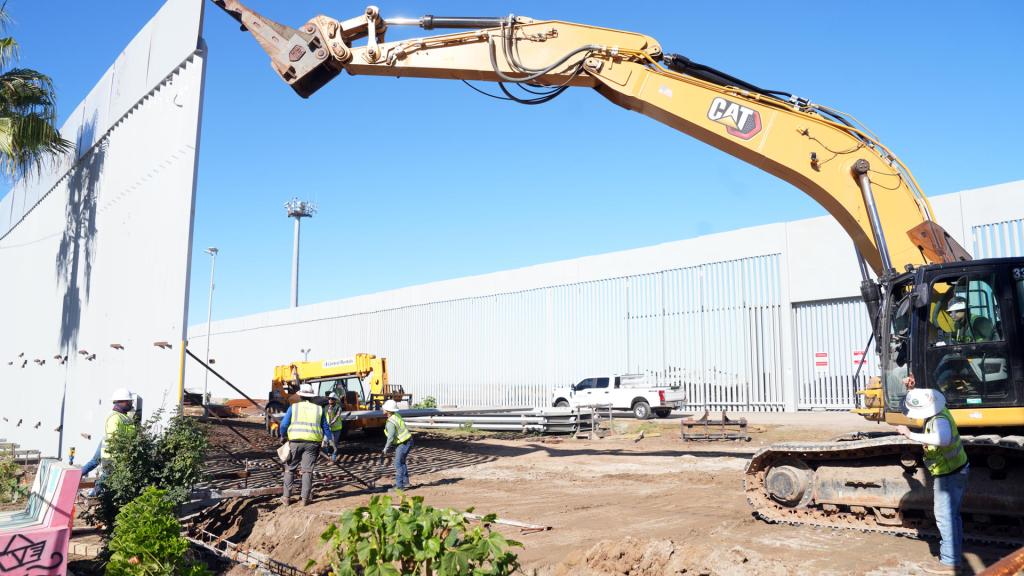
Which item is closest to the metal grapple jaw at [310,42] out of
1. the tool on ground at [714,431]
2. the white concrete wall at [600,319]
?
the tool on ground at [714,431]

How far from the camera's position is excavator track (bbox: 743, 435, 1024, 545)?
273 inches

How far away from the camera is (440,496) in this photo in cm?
1141

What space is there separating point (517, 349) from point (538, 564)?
92.3 ft

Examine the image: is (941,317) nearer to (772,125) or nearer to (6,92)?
(772,125)

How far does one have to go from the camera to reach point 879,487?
25.0 feet

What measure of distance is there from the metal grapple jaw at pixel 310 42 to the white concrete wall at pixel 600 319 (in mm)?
20185

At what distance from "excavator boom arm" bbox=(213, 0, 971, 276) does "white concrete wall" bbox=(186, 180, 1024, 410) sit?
53.5 feet

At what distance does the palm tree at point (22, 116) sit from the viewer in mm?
14156

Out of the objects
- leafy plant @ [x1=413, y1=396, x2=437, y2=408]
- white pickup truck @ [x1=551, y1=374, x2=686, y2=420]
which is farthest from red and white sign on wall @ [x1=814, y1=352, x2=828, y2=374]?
leafy plant @ [x1=413, y1=396, x2=437, y2=408]

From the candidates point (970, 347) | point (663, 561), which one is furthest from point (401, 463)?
point (970, 347)

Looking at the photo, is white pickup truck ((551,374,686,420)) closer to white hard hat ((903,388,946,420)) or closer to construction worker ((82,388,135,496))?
construction worker ((82,388,135,496))

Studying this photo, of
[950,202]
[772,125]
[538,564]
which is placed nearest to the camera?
[538,564]

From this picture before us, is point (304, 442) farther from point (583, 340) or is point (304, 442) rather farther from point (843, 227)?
point (583, 340)

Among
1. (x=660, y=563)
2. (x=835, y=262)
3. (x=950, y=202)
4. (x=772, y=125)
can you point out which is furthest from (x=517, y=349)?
(x=660, y=563)
